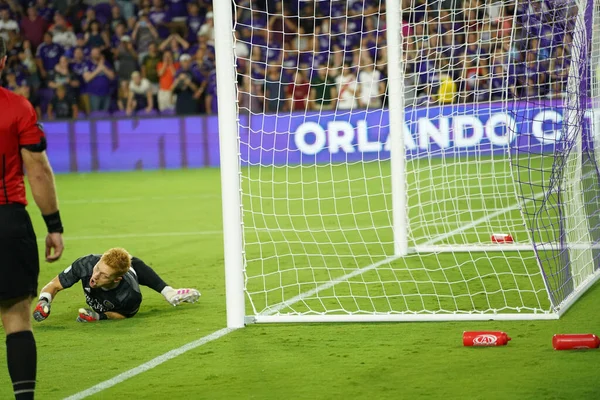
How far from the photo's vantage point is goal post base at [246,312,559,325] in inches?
253

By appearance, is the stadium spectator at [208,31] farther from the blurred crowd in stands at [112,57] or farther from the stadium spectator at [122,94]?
the stadium spectator at [122,94]

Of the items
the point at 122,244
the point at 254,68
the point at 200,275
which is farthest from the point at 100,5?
the point at 200,275

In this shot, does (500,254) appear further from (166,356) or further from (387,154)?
(387,154)

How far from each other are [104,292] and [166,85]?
15.3m

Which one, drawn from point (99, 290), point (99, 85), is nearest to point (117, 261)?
point (99, 290)

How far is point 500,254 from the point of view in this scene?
361 inches

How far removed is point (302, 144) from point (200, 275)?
1007cm

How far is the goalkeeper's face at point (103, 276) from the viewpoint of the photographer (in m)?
6.71

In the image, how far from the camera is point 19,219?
453 centimetres

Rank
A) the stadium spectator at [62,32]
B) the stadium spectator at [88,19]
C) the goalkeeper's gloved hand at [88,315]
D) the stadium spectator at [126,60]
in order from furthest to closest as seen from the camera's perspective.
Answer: the stadium spectator at [62,32] → the stadium spectator at [88,19] → the stadium spectator at [126,60] → the goalkeeper's gloved hand at [88,315]

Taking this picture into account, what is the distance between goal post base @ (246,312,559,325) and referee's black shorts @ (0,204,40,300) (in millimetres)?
2395

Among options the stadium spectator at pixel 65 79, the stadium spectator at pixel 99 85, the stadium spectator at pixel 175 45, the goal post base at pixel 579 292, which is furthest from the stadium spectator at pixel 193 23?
the goal post base at pixel 579 292

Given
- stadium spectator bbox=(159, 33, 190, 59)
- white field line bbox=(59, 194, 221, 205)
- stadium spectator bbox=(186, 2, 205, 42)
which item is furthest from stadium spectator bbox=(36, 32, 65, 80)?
white field line bbox=(59, 194, 221, 205)

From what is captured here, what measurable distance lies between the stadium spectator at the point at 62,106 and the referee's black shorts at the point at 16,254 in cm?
1778
